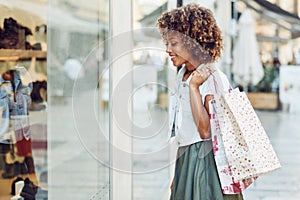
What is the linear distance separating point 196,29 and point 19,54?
629 millimetres

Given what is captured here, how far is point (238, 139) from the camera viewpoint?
58.9 inches

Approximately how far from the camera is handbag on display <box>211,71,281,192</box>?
1.49m

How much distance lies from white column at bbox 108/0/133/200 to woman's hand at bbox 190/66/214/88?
0.64 m

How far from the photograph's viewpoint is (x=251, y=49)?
4.45m

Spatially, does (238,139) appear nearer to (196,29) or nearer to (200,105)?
(200,105)

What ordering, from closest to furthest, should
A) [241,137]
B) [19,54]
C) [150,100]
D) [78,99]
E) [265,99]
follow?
[241,137], [19,54], [78,99], [150,100], [265,99]

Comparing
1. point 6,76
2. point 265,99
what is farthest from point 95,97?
point 265,99

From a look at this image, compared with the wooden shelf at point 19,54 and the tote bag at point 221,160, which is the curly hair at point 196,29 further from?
the wooden shelf at point 19,54

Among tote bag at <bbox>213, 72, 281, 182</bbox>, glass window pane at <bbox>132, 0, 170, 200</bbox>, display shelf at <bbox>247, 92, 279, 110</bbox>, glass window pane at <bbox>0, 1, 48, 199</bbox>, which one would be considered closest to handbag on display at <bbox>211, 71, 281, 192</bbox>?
tote bag at <bbox>213, 72, 281, 182</bbox>

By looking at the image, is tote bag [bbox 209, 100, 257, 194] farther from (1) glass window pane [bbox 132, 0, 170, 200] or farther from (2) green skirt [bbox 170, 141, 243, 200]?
(1) glass window pane [bbox 132, 0, 170, 200]

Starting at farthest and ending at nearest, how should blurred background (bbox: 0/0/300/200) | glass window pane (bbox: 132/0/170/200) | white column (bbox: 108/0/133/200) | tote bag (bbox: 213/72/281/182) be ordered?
white column (bbox: 108/0/133/200) → glass window pane (bbox: 132/0/170/200) → blurred background (bbox: 0/0/300/200) → tote bag (bbox: 213/72/281/182)

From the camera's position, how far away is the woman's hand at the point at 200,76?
154 centimetres

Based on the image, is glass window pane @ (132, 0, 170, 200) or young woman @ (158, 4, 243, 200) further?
glass window pane @ (132, 0, 170, 200)

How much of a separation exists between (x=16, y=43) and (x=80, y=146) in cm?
64
